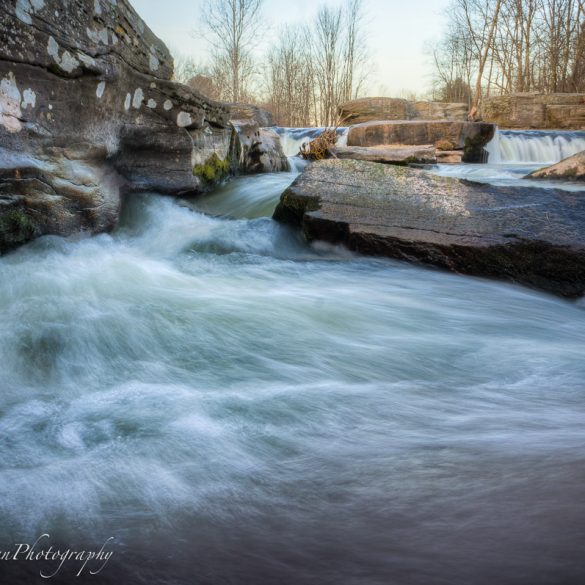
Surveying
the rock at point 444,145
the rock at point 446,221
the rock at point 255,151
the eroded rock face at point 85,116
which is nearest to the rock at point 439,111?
the rock at point 444,145

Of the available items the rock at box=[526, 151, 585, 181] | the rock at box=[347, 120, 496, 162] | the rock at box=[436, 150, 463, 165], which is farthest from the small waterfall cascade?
the rock at box=[526, 151, 585, 181]

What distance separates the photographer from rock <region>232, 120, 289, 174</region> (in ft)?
20.4

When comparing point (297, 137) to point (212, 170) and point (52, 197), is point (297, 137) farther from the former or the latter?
point (52, 197)

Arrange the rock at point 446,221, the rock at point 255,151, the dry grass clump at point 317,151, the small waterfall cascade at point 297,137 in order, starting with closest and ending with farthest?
the rock at point 446,221, the rock at point 255,151, the dry grass clump at point 317,151, the small waterfall cascade at point 297,137

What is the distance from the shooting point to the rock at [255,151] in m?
6.22

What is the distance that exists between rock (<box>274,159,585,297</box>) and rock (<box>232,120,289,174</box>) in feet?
7.62

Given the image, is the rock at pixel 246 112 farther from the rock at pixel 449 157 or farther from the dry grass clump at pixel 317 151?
the rock at pixel 449 157

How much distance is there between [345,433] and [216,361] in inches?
33.0

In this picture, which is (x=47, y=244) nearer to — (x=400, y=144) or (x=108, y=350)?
(x=108, y=350)

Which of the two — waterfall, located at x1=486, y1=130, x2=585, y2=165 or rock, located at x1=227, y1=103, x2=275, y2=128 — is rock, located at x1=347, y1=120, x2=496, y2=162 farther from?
rock, located at x1=227, y1=103, x2=275, y2=128

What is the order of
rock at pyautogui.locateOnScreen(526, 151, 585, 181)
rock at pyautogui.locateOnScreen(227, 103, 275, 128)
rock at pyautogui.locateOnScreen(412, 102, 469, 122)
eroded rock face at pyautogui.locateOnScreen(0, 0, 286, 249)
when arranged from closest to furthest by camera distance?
eroded rock face at pyautogui.locateOnScreen(0, 0, 286, 249)
rock at pyautogui.locateOnScreen(526, 151, 585, 181)
rock at pyautogui.locateOnScreen(227, 103, 275, 128)
rock at pyautogui.locateOnScreen(412, 102, 469, 122)

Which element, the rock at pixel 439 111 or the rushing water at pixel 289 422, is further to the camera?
the rock at pixel 439 111

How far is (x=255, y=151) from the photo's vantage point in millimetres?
6512

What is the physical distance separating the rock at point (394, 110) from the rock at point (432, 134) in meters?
7.83
